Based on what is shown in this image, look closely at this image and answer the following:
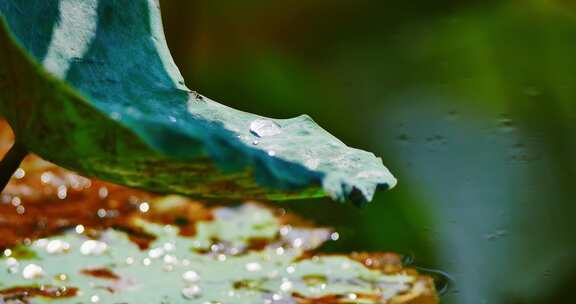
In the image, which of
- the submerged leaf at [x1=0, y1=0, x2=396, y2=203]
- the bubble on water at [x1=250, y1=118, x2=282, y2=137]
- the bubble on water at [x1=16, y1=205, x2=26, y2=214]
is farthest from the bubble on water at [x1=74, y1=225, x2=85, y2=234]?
the bubble on water at [x1=250, y1=118, x2=282, y2=137]

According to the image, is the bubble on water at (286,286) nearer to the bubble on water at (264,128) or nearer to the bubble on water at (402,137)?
the bubble on water at (264,128)

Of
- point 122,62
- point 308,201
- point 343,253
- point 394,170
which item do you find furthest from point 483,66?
point 122,62

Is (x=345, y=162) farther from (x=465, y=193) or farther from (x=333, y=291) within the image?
(x=465, y=193)

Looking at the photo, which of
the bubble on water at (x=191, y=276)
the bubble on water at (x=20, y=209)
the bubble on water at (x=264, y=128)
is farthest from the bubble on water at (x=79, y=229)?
the bubble on water at (x=264, y=128)

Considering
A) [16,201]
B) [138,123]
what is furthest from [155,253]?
[138,123]

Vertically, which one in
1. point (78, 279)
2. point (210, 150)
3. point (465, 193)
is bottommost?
point (210, 150)

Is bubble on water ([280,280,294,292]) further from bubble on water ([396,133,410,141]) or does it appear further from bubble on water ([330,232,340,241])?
bubble on water ([396,133,410,141])
